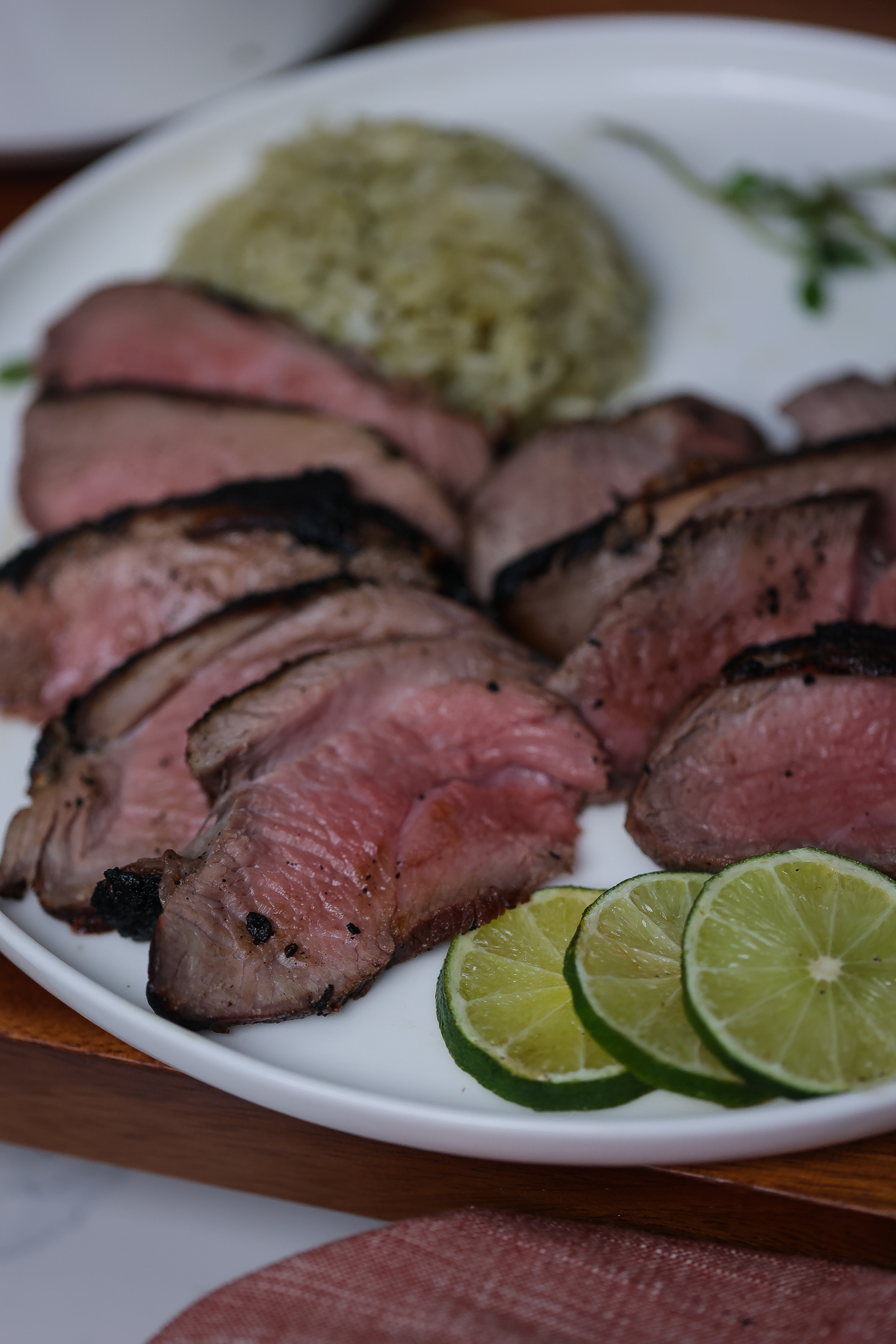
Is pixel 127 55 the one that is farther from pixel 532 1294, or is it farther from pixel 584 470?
pixel 532 1294

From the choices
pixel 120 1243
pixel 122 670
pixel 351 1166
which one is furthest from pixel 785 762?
pixel 120 1243

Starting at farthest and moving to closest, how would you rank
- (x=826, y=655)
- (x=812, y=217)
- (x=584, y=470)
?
1. (x=812, y=217)
2. (x=584, y=470)
3. (x=826, y=655)

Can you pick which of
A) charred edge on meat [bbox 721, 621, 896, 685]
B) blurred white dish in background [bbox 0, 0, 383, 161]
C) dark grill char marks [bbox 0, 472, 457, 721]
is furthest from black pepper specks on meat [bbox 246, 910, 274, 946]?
blurred white dish in background [bbox 0, 0, 383, 161]

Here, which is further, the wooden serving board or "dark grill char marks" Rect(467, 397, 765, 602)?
"dark grill char marks" Rect(467, 397, 765, 602)

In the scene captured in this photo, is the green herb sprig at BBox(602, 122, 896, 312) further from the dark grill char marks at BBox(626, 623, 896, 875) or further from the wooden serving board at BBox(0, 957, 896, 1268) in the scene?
the wooden serving board at BBox(0, 957, 896, 1268)

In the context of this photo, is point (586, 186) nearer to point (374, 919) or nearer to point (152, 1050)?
point (374, 919)
